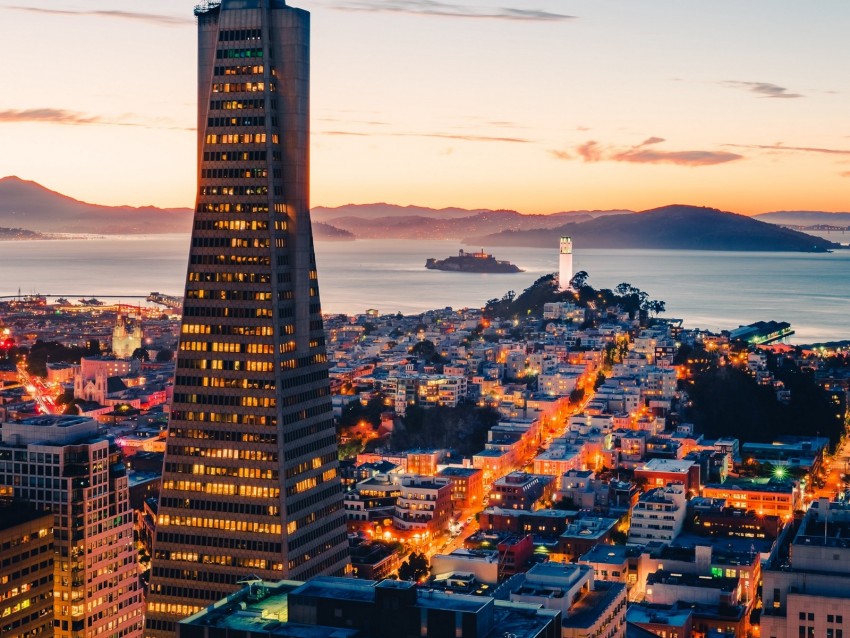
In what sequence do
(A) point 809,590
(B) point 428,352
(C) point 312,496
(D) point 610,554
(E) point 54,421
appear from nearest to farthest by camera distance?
(A) point 809,590
(E) point 54,421
(C) point 312,496
(D) point 610,554
(B) point 428,352

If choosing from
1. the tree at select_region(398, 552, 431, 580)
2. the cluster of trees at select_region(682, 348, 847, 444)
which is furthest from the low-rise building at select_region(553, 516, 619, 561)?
the cluster of trees at select_region(682, 348, 847, 444)

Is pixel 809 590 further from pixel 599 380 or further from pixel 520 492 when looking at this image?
pixel 599 380

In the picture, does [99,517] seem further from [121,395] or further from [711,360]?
[711,360]

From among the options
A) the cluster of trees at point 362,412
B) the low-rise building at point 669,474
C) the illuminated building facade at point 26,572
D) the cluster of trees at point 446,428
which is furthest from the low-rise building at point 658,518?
the illuminated building facade at point 26,572

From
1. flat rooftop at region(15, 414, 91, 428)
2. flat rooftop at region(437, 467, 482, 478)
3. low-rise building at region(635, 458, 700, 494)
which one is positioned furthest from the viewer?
low-rise building at region(635, 458, 700, 494)

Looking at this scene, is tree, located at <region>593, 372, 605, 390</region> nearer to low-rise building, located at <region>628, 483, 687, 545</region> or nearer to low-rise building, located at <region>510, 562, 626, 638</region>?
low-rise building, located at <region>628, 483, 687, 545</region>

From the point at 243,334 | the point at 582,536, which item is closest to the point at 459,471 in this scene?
the point at 582,536
